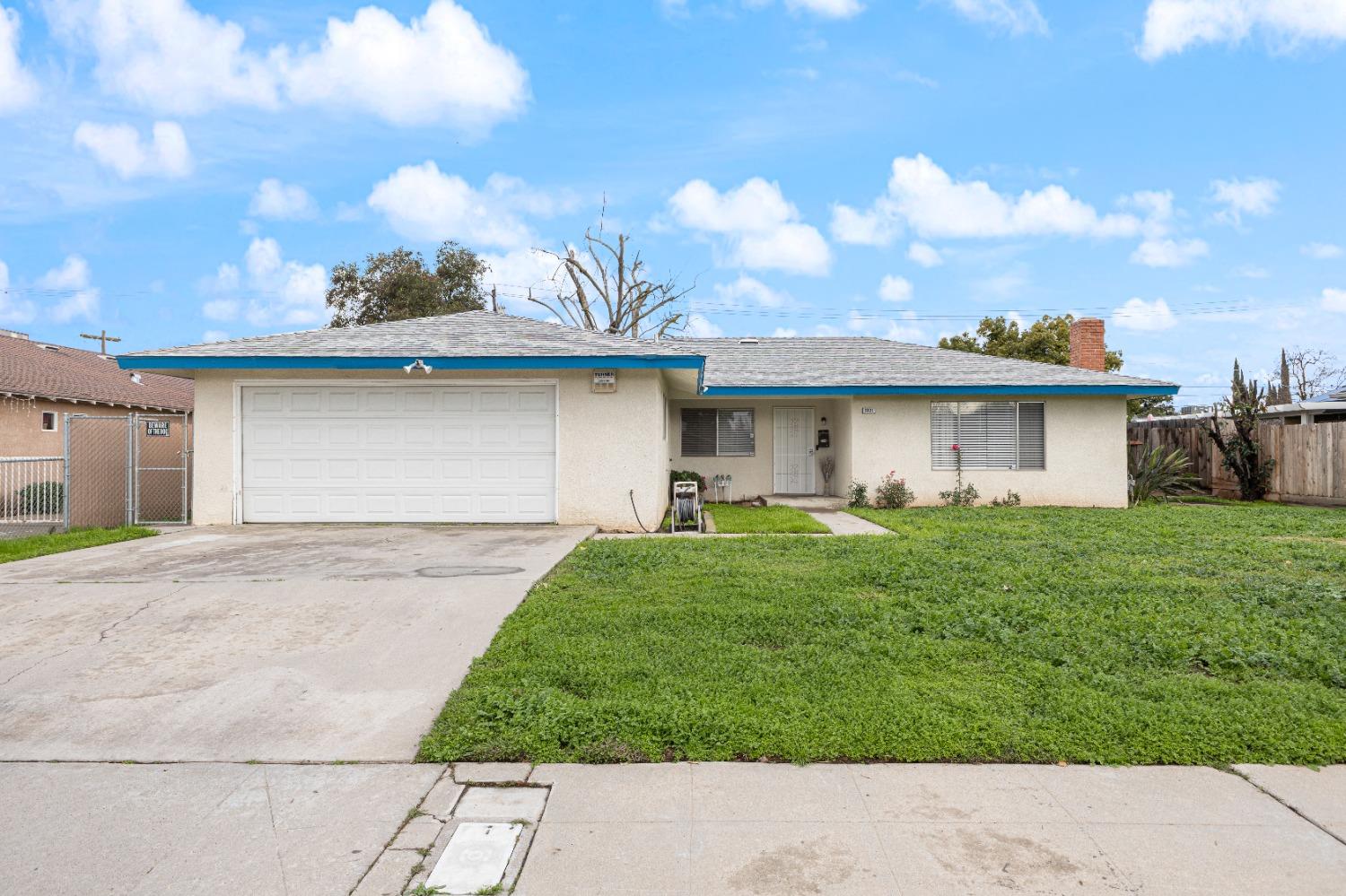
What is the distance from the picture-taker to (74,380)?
72.9 feet

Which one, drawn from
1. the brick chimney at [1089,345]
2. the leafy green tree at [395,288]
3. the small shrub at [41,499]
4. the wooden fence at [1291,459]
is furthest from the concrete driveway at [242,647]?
the leafy green tree at [395,288]

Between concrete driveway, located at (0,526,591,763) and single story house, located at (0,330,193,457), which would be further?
single story house, located at (0,330,193,457)

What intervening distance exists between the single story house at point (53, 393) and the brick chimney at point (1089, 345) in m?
20.8

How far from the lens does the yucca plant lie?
1609 cm

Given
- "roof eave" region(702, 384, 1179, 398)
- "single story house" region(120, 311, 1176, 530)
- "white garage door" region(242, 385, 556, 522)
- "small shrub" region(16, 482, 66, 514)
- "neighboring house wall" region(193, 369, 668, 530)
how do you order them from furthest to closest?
"roof eave" region(702, 384, 1179, 398), "small shrub" region(16, 482, 66, 514), "white garage door" region(242, 385, 556, 522), "neighboring house wall" region(193, 369, 668, 530), "single story house" region(120, 311, 1176, 530)

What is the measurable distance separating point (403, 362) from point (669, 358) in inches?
153

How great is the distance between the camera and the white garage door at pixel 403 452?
11742mm

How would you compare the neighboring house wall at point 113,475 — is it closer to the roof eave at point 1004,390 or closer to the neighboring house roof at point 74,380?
the neighboring house roof at point 74,380

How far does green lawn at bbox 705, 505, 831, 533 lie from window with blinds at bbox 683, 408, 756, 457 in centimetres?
209

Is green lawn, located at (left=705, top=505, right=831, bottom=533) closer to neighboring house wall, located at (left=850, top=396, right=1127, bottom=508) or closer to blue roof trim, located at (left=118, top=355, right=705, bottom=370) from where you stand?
neighboring house wall, located at (left=850, top=396, right=1127, bottom=508)

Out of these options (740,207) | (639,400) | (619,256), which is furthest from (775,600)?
(619,256)

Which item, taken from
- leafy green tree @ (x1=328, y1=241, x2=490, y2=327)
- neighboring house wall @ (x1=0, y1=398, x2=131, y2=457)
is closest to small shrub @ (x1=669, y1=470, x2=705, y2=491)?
neighboring house wall @ (x1=0, y1=398, x2=131, y2=457)

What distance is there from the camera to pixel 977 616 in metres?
5.66

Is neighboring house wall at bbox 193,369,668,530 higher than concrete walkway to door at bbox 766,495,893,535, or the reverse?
neighboring house wall at bbox 193,369,668,530
